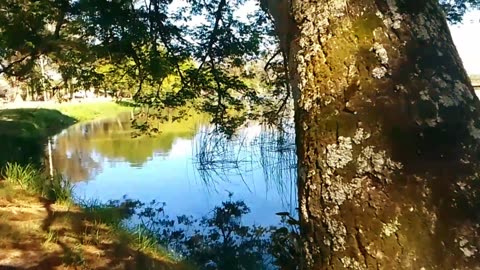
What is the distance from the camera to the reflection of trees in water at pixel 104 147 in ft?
43.9

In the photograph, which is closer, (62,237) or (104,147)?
(62,237)

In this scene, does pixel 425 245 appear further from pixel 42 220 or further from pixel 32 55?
pixel 32 55

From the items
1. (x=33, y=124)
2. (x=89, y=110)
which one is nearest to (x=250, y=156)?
(x=33, y=124)

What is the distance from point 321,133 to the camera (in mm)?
1060

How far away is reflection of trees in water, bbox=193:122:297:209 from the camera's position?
966 cm

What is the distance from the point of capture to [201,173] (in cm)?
1139

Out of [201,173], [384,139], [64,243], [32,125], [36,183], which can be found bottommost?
[201,173]

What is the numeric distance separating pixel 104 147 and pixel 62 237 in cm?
1363

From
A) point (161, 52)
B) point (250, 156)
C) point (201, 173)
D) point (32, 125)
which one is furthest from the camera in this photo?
point (32, 125)

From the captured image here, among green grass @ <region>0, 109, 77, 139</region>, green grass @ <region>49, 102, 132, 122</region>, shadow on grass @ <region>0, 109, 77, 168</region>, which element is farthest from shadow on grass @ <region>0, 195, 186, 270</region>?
green grass @ <region>49, 102, 132, 122</region>

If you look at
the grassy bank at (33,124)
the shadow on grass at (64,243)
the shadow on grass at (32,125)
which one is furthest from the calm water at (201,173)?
the shadow on grass at (64,243)

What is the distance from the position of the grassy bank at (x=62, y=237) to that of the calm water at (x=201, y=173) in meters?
2.03

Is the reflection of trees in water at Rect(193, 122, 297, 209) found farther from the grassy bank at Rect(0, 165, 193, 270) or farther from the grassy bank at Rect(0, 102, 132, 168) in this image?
the grassy bank at Rect(0, 165, 193, 270)

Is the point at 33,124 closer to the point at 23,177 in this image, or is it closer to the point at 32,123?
the point at 32,123
